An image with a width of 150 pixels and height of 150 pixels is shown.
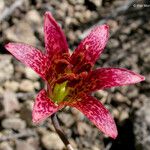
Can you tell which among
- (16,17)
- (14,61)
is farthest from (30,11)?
(14,61)

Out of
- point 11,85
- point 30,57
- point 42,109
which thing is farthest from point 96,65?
point 42,109

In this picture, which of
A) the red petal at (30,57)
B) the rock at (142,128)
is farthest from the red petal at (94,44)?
the rock at (142,128)

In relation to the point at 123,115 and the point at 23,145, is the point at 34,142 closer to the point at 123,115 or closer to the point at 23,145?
the point at 23,145

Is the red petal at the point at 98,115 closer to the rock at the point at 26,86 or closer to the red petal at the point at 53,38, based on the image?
the red petal at the point at 53,38

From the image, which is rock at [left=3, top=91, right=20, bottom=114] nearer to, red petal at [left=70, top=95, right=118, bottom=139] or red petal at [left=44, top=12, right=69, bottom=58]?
red petal at [left=44, top=12, right=69, bottom=58]

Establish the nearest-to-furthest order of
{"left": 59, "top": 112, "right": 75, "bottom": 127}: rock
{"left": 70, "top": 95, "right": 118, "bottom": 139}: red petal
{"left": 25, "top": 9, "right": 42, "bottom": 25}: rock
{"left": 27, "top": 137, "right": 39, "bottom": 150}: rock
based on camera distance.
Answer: {"left": 70, "top": 95, "right": 118, "bottom": 139}: red petal
{"left": 27, "top": 137, "right": 39, "bottom": 150}: rock
{"left": 59, "top": 112, "right": 75, "bottom": 127}: rock
{"left": 25, "top": 9, "right": 42, "bottom": 25}: rock

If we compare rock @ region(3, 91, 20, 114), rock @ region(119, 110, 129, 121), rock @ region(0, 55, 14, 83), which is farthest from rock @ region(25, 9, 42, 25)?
rock @ region(119, 110, 129, 121)
